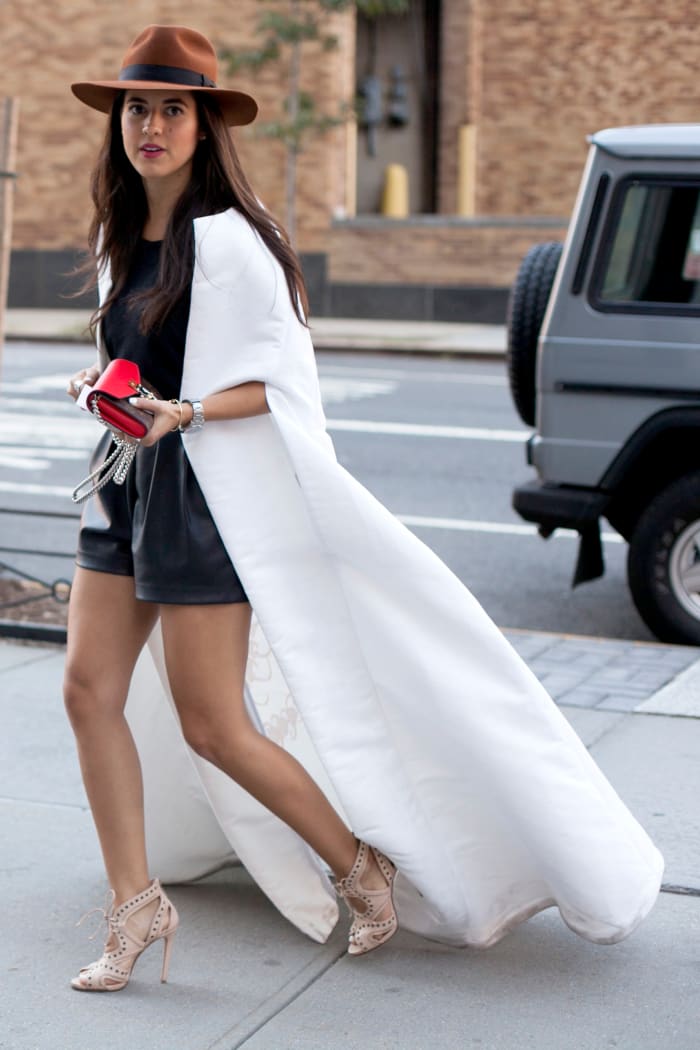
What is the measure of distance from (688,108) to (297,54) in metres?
6.48

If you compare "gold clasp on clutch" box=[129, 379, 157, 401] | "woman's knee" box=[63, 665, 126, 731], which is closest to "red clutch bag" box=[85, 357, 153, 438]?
"gold clasp on clutch" box=[129, 379, 157, 401]

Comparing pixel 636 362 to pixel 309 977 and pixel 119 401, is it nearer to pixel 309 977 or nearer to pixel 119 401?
pixel 309 977

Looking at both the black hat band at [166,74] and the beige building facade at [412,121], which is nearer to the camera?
the black hat band at [166,74]

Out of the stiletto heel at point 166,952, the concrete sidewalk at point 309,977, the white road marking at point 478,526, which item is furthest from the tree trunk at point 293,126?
the stiletto heel at point 166,952

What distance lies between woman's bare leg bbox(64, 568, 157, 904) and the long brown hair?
1.92 feet

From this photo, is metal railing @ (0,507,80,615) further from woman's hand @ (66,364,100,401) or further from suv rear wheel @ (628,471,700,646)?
woman's hand @ (66,364,100,401)

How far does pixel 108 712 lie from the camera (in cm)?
348

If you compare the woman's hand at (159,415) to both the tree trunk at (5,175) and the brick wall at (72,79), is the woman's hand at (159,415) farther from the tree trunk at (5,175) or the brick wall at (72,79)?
the brick wall at (72,79)

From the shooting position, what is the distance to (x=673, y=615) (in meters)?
6.88

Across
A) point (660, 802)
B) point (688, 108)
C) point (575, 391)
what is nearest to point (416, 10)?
point (688, 108)

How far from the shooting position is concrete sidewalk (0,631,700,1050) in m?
3.25

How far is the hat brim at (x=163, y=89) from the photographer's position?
3.38 metres

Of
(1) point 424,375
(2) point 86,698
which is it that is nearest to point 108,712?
(2) point 86,698

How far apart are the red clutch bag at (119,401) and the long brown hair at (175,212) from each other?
0.19 meters
